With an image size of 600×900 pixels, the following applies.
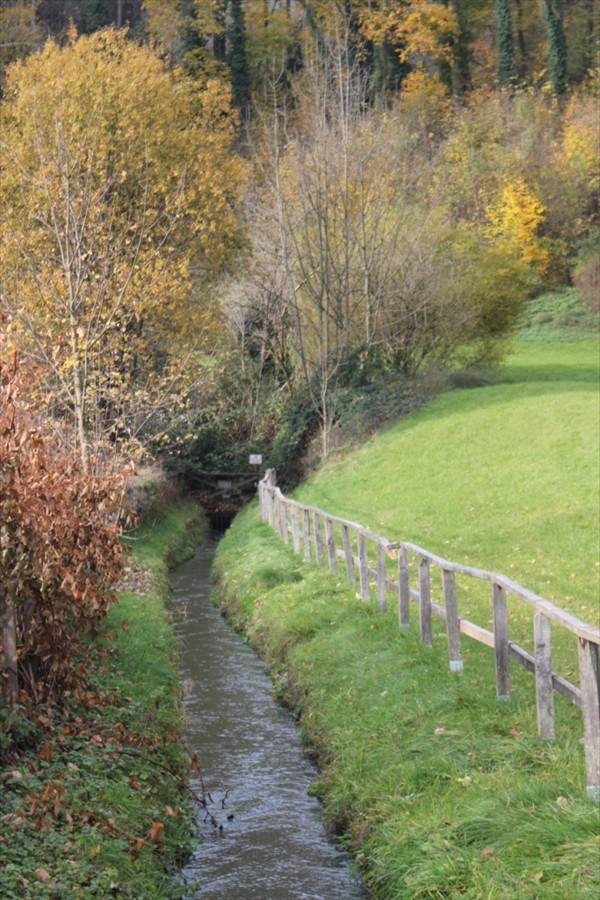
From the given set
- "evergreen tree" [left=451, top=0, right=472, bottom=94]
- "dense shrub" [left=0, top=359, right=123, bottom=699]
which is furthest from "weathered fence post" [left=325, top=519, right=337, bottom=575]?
"evergreen tree" [left=451, top=0, right=472, bottom=94]

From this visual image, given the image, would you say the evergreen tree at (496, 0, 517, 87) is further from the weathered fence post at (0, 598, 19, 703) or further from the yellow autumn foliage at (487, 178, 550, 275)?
the weathered fence post at (0, 598, 19, 703)

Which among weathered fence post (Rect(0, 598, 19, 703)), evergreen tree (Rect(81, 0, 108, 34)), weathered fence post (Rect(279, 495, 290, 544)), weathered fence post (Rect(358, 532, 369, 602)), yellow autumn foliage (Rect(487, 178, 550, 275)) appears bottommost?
weathered fence post (Rect(279, 495, 290, 544))

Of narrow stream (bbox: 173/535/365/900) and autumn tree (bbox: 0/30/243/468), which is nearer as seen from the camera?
narrow stream (bbox: 173/535/365/900)

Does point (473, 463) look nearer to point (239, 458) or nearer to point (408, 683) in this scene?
point (239, 458)

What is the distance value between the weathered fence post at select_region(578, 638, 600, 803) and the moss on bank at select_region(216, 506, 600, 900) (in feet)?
0.55

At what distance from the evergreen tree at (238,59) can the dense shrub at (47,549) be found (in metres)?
64.8

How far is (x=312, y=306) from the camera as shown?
39406 millimetres

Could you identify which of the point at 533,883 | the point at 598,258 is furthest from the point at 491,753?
the point at 598,258

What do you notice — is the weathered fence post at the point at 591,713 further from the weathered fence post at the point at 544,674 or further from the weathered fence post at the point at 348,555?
the weathered fence post at the point at 348,555

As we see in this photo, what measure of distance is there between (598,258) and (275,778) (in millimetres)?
52231

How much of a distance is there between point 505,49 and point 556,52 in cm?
342

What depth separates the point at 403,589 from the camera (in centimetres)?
1522

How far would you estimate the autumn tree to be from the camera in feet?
76.4

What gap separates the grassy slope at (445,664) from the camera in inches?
327
